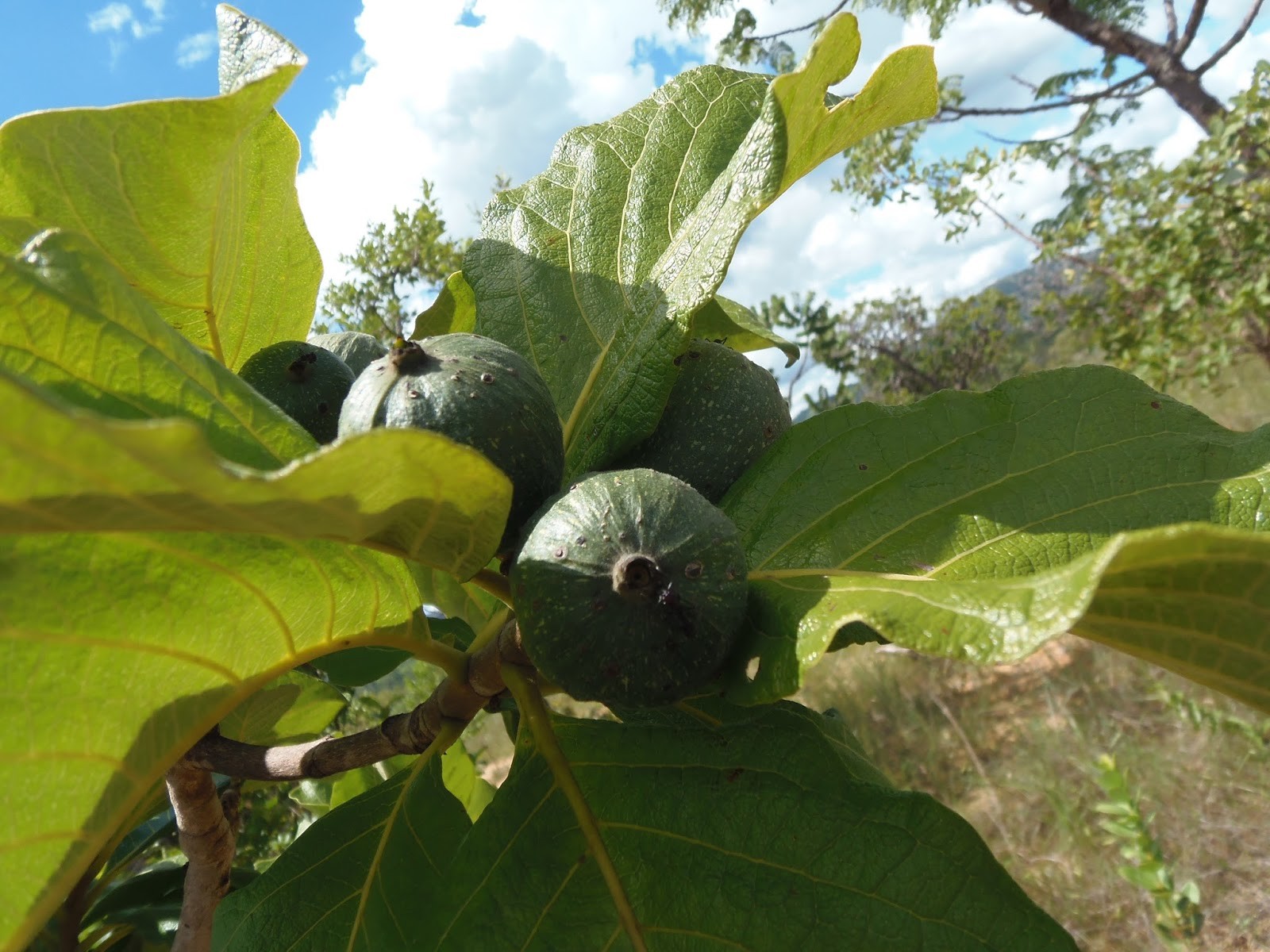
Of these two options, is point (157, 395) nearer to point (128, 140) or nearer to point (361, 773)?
point (128, 140)

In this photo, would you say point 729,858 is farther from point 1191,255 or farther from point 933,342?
point 933,342

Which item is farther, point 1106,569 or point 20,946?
point 20,946

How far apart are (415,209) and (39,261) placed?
5.82m

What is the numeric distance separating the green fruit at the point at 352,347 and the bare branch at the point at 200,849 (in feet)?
2.02

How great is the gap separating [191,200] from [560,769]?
0.83m

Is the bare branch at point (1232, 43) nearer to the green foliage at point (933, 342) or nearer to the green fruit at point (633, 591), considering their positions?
the green foliage at point (933, 342)

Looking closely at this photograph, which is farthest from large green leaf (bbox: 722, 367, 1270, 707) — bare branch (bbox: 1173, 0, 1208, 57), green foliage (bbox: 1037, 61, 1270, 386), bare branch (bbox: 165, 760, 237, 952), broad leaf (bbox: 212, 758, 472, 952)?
bare branch (bbox: 1173, 0, 1208, 57)

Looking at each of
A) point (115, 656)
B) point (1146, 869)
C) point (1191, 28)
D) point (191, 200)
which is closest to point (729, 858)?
point (115, 656)

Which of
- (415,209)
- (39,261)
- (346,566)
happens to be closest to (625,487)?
(346,566)

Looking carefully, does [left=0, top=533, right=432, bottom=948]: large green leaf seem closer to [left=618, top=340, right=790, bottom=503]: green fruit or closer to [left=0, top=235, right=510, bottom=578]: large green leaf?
[left=0, top=235, right=510, bottom=578]: large green leaf

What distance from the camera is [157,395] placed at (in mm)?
759

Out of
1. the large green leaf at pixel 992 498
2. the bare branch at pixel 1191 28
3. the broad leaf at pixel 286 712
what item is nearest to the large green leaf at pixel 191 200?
the broad leaf at pixel 286 712

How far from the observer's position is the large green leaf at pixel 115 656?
30.6 inches

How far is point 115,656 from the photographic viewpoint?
82cm
